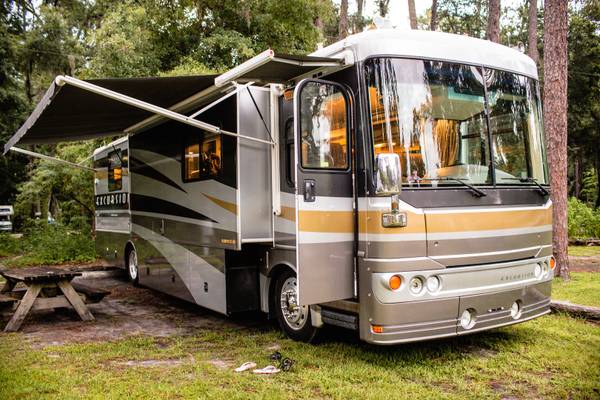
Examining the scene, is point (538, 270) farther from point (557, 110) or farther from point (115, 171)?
point (115, 171)

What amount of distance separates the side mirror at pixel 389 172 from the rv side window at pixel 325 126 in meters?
0.69

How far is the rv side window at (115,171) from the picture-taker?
410 inches

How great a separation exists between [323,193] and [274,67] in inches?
49.6

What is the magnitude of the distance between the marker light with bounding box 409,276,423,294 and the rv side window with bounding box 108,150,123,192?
6924mm

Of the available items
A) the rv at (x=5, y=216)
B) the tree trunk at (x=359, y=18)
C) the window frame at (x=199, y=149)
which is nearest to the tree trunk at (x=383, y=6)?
the tree trunk at (x=359, y=18)

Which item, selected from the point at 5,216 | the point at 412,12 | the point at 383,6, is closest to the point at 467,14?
the point at 383,6

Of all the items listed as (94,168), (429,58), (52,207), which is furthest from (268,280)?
(52,207)

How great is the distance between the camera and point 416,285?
4918 millimetres

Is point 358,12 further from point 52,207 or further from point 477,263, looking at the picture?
Result: point 477,263

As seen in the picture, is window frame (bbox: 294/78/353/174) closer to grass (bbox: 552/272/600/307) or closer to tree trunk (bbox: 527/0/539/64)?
grass (bbox: 552/272/600/307)

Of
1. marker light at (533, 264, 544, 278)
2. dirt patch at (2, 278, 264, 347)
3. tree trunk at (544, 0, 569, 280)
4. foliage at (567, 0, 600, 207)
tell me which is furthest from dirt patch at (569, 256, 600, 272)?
foliage at (567, 0, 600, 207)

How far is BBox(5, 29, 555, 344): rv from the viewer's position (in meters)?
4.92

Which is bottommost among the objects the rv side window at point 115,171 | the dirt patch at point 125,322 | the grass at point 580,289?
the dirt patch at point 125,322

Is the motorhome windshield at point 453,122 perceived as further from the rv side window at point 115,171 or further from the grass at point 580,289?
the rv side window at point 115,171
